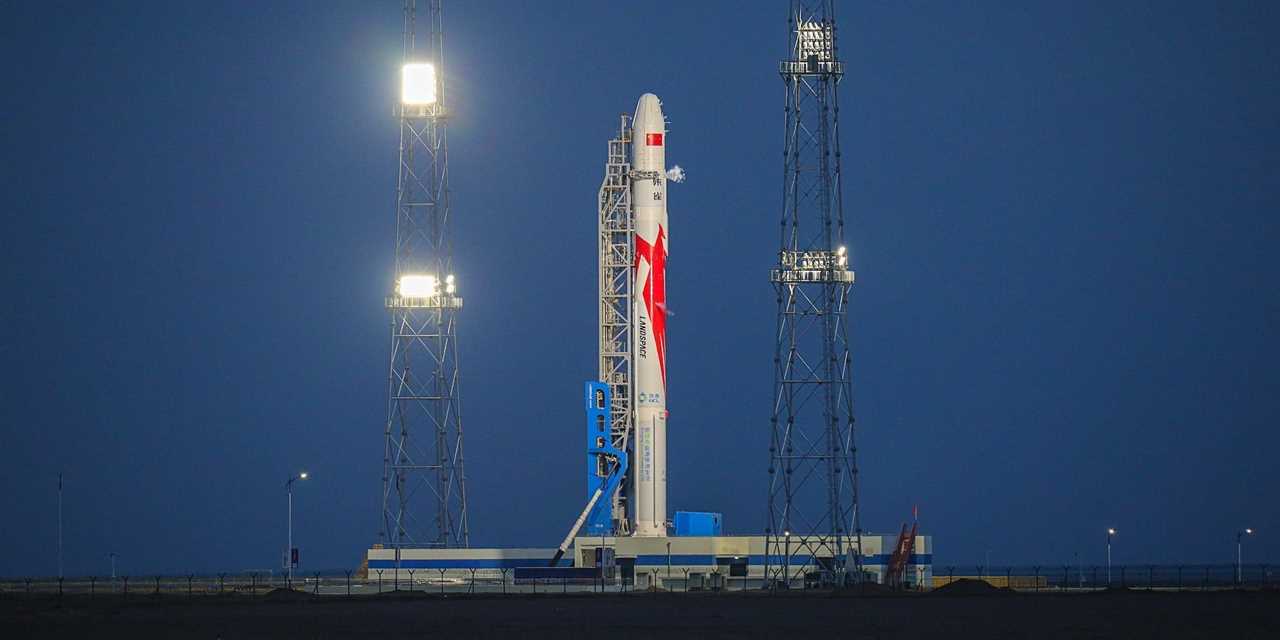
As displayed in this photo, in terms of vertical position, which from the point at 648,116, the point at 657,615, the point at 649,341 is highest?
the point at 648,116

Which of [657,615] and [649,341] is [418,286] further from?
[657,615]

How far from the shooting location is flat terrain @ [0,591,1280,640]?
57062mm

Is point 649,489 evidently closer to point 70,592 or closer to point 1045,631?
point 70,592

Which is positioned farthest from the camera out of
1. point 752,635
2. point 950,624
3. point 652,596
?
point 652,596

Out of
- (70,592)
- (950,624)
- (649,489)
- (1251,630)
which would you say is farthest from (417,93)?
(1251,630)

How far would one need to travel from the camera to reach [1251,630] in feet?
188

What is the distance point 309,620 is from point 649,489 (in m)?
28.7

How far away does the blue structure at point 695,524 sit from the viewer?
9069 centimetres

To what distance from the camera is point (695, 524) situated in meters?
90.8

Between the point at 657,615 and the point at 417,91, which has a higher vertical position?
the point at 417,91

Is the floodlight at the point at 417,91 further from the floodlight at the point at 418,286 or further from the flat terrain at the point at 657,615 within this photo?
the flat terrain at the point at 657,615

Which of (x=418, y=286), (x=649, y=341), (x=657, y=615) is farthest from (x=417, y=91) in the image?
(x=657, y=615)

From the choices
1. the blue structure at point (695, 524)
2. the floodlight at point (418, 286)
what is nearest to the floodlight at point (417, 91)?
the floodlight at point (418, 286)

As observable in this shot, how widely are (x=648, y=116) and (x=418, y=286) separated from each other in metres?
12.8
